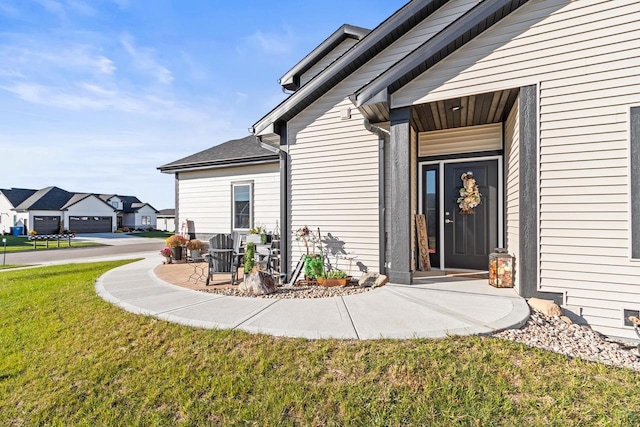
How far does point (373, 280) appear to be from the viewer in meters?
5.16

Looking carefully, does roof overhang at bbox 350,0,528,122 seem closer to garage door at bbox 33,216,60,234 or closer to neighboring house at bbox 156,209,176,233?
garage door at bbox 33,216,60,234

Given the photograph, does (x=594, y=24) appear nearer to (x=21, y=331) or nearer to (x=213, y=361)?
(x=213, y=361)

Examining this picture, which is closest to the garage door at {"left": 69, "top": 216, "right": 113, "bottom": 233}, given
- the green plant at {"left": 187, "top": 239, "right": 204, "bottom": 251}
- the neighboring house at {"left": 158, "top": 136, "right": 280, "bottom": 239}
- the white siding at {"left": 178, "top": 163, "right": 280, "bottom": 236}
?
the neighboring house at {"left": 158, "top": 136, "right": 280, "bottom": 239}

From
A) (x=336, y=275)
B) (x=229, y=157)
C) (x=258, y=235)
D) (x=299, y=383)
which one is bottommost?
(x=299, y=383)

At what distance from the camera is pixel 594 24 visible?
379 centimetres

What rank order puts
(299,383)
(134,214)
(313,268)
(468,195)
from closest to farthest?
(299,383) → (313,268) → (468,195) → (134,214)

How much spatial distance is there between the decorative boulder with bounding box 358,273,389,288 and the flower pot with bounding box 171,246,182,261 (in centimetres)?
637

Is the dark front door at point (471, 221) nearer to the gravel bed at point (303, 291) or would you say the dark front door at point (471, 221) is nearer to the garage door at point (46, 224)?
the gravel bed at point (303, 291)

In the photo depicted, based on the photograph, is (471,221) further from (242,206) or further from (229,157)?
(229,157)

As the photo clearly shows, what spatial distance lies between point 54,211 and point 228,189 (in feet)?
109

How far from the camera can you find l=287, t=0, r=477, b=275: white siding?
5.67 meters

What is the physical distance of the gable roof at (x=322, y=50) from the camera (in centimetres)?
741

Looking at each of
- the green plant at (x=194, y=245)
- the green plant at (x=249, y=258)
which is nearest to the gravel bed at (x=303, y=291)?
the green plant at (x=249, y=258)

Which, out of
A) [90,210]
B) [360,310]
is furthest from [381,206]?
[90,210]
